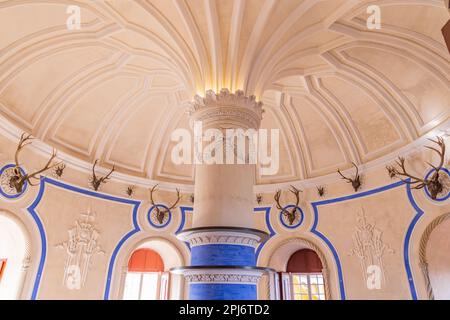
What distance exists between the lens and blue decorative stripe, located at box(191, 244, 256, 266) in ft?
12.7

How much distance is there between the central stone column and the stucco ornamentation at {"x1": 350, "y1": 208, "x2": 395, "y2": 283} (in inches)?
214

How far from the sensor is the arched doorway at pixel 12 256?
7453 mm

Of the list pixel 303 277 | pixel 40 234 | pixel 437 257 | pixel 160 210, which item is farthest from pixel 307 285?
pixel 40 234

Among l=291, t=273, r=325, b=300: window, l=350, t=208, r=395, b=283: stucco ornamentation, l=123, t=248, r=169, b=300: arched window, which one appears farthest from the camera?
l=123, t=248, r=169, b=300: arched window

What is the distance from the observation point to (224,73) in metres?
5.46

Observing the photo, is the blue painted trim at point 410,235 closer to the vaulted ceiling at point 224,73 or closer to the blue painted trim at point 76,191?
the vaulted ceiling at point 224,73

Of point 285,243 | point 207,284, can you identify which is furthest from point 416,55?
point 207,284

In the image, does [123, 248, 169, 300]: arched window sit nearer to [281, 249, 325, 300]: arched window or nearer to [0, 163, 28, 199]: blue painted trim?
[281, 249, 325, 300]: arched window

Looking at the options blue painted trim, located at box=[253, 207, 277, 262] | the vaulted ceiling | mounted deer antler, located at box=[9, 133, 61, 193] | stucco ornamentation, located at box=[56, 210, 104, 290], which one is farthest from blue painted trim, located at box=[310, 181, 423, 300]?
mounted deer antler, located at box=[9, 133, 61, 193]

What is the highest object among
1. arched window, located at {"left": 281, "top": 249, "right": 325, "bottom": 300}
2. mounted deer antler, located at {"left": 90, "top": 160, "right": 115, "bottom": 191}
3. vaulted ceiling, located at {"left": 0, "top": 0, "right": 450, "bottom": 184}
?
vaulted ceiling, located at {"left": 0, "top": 0, "right": 450, "bottom": 184}

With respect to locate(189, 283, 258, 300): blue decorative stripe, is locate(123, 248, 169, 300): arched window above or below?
above

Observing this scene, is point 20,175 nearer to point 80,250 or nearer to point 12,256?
point 12,256
